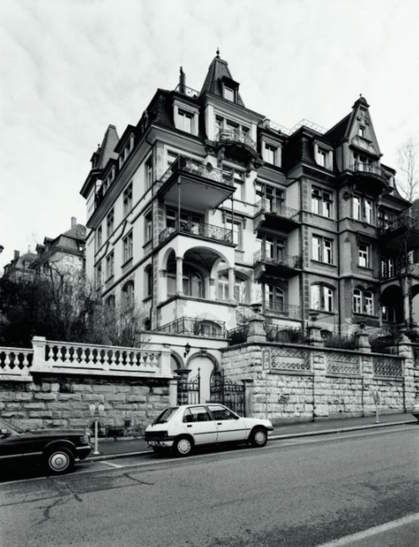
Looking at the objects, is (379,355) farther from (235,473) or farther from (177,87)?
(177,87)

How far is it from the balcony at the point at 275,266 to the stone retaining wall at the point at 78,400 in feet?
51.4

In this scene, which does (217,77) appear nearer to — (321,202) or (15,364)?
(321,202)

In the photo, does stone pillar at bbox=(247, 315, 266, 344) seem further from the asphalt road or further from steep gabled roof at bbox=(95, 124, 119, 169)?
steep gabled roof at bbox=(95, 124, 119, 169)

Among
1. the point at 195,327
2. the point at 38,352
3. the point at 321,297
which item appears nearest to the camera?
the point at 38,352

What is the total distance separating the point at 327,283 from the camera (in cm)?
3481

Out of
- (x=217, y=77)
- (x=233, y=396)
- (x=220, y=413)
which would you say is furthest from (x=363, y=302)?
(x=220, y=413)

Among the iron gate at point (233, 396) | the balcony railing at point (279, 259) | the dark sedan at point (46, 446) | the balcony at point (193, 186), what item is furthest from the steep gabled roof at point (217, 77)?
the dark sedan at point (46, 446)

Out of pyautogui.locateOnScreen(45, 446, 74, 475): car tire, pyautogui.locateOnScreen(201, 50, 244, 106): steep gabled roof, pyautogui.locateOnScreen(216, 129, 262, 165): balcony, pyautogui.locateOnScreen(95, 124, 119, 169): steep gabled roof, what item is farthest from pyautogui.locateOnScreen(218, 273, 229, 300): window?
pyautogui.locateOnScreen(45, 446, 74, 475): car tire

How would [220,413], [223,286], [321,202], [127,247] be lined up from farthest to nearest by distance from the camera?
1. [321,202]
2. [127,247]
3. [223,286]
4. [220,413]

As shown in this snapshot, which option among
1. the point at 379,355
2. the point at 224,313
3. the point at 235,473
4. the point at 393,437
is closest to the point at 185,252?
the point at 224,313

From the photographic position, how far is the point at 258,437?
1410 centimetres

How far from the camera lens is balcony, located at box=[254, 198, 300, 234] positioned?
32.7m

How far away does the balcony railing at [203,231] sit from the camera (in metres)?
27.9

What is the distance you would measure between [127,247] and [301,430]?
2017cm
